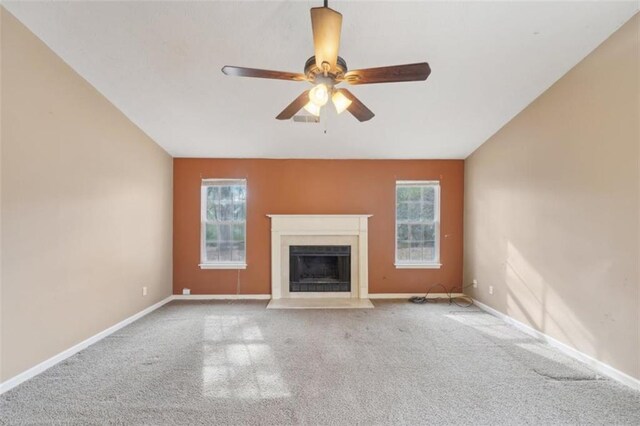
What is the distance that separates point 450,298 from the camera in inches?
189

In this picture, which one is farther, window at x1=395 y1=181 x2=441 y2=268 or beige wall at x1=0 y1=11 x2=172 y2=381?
window at x1=395 y1=181 x2=441 y2=268

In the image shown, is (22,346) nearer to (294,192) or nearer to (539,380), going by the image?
(294,192)

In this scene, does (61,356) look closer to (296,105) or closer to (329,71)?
(296,105)

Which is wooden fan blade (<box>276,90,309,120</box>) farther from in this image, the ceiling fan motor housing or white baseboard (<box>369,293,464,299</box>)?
white baseboard (<box>369,293,464,299</box>)

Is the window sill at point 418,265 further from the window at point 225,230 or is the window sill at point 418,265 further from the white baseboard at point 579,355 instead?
the window at point 225,230

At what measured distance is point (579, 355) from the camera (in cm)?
273

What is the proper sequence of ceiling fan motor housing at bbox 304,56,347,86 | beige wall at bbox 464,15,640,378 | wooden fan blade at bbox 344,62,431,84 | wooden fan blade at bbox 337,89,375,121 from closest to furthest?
wooden fan blade at bbox 344,62,431,84 → ceiling fan motor housing at bbox 304,56,347,86 → wooden fan blade at bbox 337,89,375,121 → beige wall at bbox 464,15,640,378

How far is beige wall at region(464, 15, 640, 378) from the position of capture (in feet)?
7.72

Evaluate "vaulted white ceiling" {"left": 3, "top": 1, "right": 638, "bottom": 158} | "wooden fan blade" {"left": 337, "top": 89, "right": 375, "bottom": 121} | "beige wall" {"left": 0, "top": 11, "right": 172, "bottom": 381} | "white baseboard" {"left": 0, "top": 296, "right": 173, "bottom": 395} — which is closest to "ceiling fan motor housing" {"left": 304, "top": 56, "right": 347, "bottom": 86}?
"wooden fan blade" {"left": 337, "top": 89, "right": 375, "bottom": 121}

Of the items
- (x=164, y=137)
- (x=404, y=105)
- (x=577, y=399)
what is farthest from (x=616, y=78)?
(x=164, y=137)

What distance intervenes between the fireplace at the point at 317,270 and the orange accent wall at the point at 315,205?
1.31ft

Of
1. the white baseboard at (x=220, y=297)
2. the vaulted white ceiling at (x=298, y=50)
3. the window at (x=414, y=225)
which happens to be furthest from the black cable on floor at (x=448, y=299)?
the vaulted white ceiling at (x=298, y=50)

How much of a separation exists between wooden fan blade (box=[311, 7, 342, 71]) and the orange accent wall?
3.21 metres

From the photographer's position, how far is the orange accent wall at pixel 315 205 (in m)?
4.82
